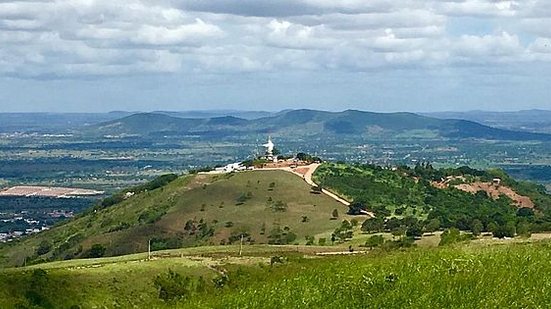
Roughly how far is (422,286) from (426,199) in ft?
320

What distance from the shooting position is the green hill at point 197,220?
94.3 m

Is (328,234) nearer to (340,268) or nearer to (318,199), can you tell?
(318,199)

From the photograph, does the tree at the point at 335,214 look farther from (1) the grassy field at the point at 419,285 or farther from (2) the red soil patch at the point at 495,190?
(1) the grassy field at the point at 419,285

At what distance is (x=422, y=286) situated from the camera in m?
18.9

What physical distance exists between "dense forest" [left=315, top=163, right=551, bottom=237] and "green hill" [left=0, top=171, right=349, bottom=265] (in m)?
5.41

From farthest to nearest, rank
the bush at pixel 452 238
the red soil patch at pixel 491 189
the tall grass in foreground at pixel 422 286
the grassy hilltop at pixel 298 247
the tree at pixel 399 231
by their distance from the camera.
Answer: the red soil patch at pixel 491 189 → the tree at pixel 399 231 → the bush at pixel 452 238 → the grassy hilltop at pixel 298 247 → the tall grass in foreground at pixel 422 286

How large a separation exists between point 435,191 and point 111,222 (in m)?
42.3

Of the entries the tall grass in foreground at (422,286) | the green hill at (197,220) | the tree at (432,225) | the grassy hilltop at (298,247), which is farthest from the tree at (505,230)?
the tall grass in foreground at (422,286)

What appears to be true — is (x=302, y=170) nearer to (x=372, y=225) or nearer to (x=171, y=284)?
(x=372, y=225)

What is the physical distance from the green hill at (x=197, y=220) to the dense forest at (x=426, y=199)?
17.7ft

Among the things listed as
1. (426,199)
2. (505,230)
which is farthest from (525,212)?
(505,230)

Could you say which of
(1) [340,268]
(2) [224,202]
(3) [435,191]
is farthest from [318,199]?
(1) [340,268]

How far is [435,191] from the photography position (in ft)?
391

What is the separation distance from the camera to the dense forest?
285 ft
